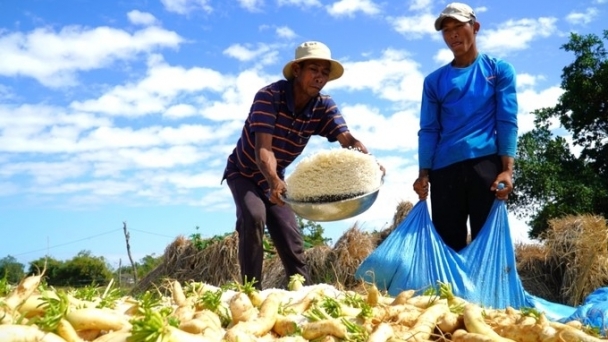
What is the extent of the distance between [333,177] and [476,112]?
41.3 inches

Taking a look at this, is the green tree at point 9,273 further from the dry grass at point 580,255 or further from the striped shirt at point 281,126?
the dry grass at point 580,255

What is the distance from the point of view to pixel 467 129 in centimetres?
421

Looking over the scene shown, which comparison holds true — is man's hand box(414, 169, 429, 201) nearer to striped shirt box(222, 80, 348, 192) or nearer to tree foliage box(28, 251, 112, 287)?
striped shirt box(222, 80, 348, 192)

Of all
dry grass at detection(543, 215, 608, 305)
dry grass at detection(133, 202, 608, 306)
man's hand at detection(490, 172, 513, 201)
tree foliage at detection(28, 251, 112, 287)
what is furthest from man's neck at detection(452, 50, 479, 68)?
tree foliage at detection(28, 251, 112, 287)

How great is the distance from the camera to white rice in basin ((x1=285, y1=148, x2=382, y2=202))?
13.0ft

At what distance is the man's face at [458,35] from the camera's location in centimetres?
415

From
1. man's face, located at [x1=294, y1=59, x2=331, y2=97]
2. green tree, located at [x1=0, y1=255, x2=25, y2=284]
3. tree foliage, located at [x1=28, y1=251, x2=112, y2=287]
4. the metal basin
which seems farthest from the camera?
tree foliage, located at [x1=28, y1=251, x2=112, y2=287]

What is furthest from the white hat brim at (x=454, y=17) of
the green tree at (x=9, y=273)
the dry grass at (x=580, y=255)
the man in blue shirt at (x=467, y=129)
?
the dry grass at (x=580, y=255)

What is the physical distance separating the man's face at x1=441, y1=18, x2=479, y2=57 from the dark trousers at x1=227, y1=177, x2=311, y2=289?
1.56 metres

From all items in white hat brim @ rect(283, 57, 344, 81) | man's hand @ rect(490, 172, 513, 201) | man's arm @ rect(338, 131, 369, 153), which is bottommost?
man's hand @ rect(490, 172, 513, 201)

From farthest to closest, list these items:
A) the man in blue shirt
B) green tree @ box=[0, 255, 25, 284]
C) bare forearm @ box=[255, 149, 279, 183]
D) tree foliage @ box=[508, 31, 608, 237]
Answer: tree foliage @ box=[508, 31, 608, 237] → the man in blue shirt → bare forearm @ box=[255, 149, 279, 183] → green tree @ box=[0, 255, 25, 284]

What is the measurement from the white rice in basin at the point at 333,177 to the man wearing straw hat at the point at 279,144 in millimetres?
133

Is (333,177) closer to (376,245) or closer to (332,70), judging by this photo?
(332,70)

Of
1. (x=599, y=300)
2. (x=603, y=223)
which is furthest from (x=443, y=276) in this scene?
(x=603, y=223)
